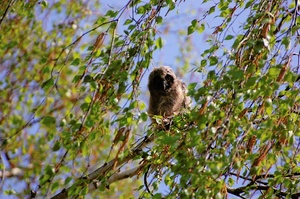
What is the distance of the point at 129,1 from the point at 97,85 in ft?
1.76

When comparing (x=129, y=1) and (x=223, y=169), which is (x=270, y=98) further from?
(x=129, y=1)

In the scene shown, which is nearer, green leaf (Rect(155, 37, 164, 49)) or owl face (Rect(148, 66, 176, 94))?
green leaf (Rect(155, 37, 164, 49))

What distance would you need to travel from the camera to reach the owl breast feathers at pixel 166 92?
5641 mm

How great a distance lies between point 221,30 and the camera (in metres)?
3.35

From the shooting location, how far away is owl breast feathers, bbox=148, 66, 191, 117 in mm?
5641

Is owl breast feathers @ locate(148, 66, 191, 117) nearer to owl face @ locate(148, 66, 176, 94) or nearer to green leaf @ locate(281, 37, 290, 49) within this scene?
owl face @ locate(148, 66, 176, 94)

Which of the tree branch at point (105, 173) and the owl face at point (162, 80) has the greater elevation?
the owl face at point (162, 80)

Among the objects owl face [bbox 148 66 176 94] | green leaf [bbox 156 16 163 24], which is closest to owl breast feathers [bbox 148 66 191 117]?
owl face [bbox 148 66 176 94]

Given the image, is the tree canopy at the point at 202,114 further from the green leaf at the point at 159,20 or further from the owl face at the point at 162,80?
the owl face at the point at 162,80

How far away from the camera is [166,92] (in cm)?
592

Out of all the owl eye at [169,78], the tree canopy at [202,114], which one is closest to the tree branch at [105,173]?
the tree canopy at [202,114]

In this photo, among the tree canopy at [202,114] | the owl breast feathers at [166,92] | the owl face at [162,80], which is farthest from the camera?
the owl face at [162,80]

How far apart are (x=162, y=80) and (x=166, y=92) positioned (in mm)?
216

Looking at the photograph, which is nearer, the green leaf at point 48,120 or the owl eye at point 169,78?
the green leaf at point 48,120
